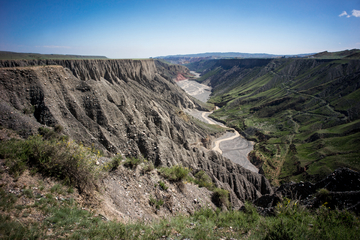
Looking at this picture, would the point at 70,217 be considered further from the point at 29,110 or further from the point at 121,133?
the point at 121,133

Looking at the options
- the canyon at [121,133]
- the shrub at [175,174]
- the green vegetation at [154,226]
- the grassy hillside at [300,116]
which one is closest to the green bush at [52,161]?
the green vegetation at [154,226]

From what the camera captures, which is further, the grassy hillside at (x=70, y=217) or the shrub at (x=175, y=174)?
the shrub at (x=175, y=174)

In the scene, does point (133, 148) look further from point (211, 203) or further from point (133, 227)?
point (133, 227)

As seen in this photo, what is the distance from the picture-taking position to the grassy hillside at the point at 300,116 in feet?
123

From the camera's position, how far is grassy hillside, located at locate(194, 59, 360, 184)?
37500mm

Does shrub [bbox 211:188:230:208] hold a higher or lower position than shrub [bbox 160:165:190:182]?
lower

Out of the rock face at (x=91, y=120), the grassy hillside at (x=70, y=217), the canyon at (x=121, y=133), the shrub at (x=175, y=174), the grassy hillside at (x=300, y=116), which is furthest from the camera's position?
the grassy hillside at (x=300, y=116)

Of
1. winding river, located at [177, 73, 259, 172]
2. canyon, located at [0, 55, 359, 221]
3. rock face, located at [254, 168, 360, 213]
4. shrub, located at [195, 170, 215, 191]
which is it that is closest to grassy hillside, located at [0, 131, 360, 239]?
canyon, located at [0, 55, 359, 221]

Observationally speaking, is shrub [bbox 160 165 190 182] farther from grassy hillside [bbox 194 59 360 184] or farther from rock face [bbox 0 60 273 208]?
grassy hillside [bbox 194 59 360 184]

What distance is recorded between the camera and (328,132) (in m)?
47.4

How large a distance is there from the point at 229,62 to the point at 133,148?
6991 inches

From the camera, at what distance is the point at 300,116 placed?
62.5 meters

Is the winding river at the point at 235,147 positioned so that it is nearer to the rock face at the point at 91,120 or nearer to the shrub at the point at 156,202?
the rock face at the point at 91,120

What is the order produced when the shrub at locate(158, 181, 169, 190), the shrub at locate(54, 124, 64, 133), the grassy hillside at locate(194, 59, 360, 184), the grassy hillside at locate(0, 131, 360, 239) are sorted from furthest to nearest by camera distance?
1. the grassy hillside at locate(194, 59, 360, 184)
2. the shrub at locate(54, 124, 64, 133)
3. the shrub at locate(158, 181, 169, 190)
4. the grassy hillside at locate(0, 131, 360, 239)
